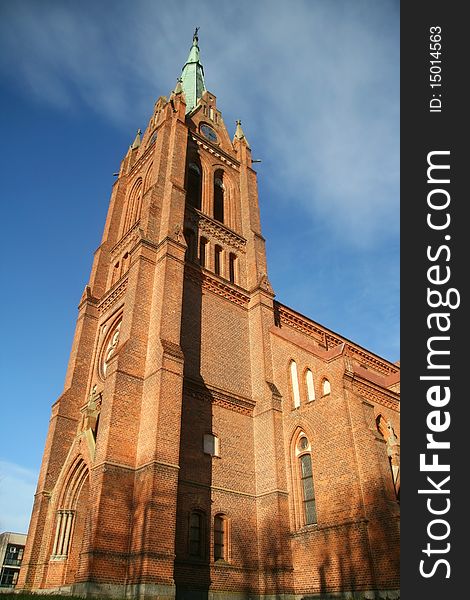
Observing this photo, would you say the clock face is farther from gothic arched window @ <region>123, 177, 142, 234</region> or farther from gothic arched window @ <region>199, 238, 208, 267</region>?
gothic arched window @ <region>199, 238, 208, 267</region>

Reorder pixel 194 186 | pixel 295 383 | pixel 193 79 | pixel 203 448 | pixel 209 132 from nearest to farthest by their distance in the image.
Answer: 1. pixel 203 448
2. pixel 295 383
3. pixel 194 186
4. pixel 209 132
5. pixel 193 79

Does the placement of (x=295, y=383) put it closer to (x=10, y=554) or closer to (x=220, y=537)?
(x=220, y=537)

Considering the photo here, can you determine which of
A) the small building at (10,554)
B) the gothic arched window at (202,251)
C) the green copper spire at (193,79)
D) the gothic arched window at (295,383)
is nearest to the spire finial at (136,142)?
the green copper spire at (193,79)

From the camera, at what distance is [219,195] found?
27156 mm

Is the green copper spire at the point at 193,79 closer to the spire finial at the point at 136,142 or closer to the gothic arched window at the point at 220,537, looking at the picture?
the spire finial at the point at 136,142

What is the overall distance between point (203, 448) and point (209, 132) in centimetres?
2010

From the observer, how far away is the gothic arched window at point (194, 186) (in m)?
25.1

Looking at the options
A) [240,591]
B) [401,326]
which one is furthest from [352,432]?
[401,326]

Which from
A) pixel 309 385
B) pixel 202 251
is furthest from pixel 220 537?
pixel 202 251

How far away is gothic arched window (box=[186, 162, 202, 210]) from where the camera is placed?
25062 mm

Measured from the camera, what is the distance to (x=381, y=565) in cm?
1350

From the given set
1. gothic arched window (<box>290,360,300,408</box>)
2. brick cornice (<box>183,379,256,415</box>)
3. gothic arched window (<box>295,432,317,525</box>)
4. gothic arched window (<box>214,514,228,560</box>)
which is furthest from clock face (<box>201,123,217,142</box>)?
gothic arched window (<box>214,514,228,560</box>)

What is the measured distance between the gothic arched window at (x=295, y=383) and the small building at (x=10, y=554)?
53878mm

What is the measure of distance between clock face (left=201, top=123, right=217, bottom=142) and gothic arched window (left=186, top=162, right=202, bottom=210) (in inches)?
132
